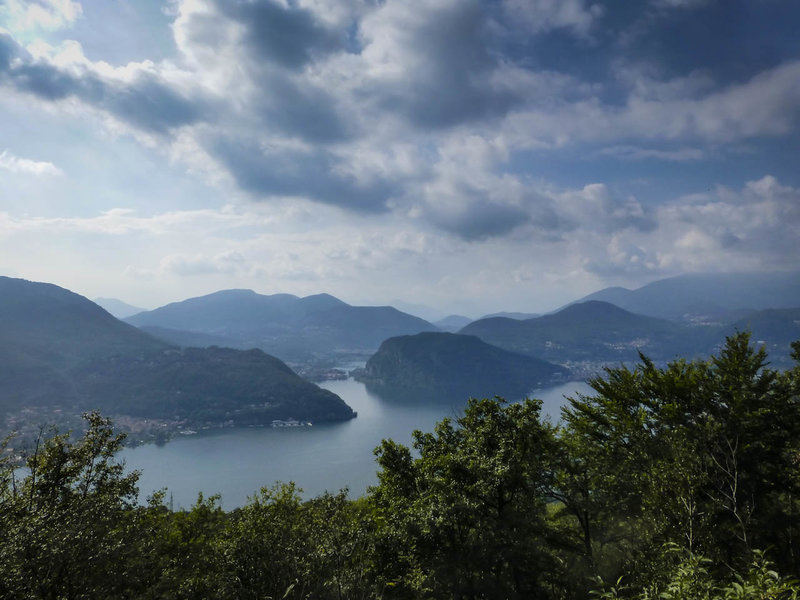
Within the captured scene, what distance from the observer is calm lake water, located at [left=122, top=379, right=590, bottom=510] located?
101125 mm

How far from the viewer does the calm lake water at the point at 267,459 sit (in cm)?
10112

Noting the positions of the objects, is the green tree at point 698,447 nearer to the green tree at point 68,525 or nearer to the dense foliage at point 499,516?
the dense foliage at point 499,516

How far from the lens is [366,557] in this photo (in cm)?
1455

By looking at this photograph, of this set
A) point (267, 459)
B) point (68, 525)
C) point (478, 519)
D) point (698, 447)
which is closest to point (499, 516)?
point (478, 519)

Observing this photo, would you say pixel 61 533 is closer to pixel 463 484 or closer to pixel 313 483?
pixel 463 484

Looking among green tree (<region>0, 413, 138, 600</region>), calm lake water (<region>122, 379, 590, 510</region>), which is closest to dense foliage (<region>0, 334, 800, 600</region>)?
green tree (<region>0, 413, 138, 600</region>)

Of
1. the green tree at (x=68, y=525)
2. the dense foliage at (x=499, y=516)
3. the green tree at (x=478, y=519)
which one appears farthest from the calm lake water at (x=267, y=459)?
the green tree at (x=68, y=525)

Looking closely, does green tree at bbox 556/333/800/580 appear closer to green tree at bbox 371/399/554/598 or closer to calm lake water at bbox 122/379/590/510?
green tree at bbox 371/399/554/598

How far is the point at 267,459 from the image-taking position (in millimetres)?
126812

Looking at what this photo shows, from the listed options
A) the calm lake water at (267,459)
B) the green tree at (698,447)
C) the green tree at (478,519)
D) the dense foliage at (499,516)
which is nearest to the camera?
the dense foliage at (499,516)

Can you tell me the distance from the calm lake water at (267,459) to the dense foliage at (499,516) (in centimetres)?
7436

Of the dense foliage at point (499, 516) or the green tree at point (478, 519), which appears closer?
the dense foliage at point (499, 516)

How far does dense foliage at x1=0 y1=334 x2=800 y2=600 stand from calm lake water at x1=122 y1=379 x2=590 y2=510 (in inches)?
2928

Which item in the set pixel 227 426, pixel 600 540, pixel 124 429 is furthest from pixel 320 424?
pixel 600 540
